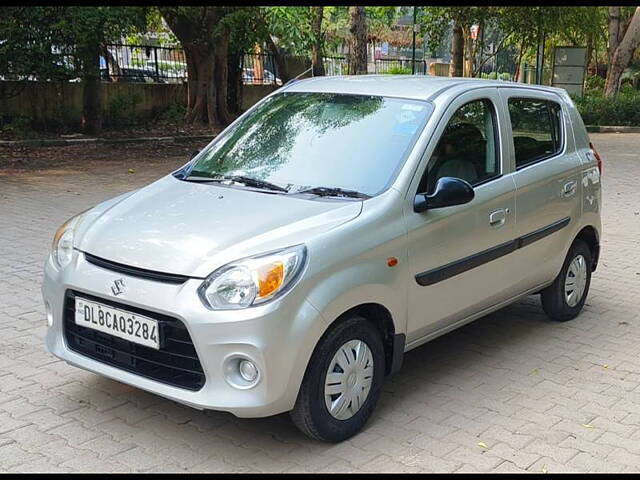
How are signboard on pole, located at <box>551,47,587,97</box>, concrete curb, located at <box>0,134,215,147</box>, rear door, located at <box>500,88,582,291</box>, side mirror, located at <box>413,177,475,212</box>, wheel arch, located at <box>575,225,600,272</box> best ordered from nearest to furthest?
side mirror, located at <box>413,177,475,212</box>, rear door, located at <box>500,88,582,291</box>, wheel arch, located at <box>575,225,600,272</box>, concrete curb, located at <box>0,134,215,147</box>, signboard on pole, located at <box>551,47,587,97</box>

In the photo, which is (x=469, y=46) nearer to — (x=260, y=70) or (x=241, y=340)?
(x=260, y=70)

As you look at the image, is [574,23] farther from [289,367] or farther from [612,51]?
[289,367]

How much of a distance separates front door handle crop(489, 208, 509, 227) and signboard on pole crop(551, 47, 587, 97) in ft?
72.8

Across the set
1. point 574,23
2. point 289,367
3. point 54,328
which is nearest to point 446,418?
point 289,367

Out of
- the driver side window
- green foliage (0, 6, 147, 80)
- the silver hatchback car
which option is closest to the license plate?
the silver hatchback car

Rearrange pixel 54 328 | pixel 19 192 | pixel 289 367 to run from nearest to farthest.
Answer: pixel 289 367 → pixel 54 328 → pixel 19 192

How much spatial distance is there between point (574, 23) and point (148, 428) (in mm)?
23731

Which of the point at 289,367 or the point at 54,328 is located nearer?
the point at 289,367

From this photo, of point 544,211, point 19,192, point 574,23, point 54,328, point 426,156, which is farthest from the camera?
point 574,23

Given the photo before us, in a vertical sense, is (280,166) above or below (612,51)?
below

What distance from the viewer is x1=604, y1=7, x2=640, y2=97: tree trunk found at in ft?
76.2

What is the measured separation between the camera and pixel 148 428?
402 centimetres

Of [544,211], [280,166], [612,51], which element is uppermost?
[612,51]

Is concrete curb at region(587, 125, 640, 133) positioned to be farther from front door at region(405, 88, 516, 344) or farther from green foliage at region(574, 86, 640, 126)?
front door at region(405, 88, 516, 344)
